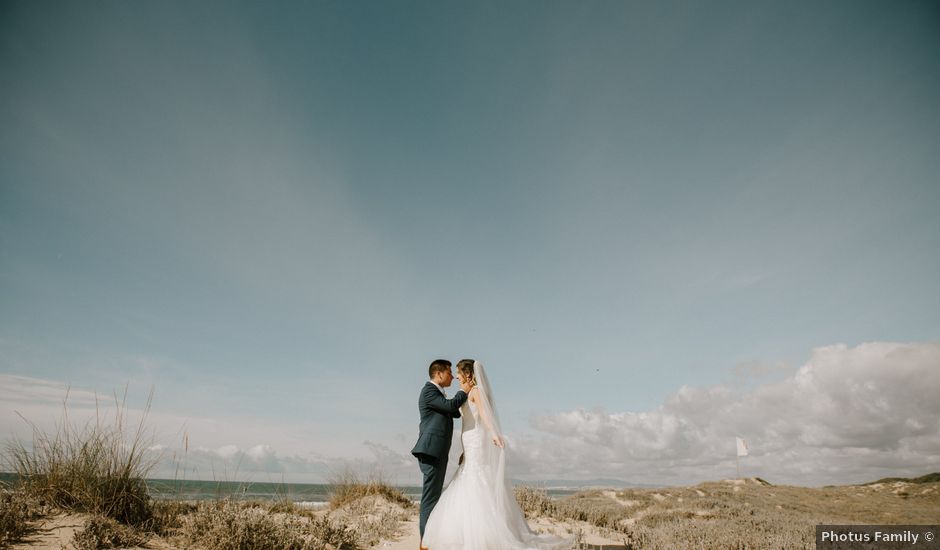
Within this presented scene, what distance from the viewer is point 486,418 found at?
6.61 metres

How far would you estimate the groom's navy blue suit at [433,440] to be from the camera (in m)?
6.43

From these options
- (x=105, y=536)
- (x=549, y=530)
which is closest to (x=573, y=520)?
(x=549, y=530)

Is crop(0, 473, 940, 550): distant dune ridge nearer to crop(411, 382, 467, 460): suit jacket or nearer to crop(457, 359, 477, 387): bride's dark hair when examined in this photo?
crop(411, 382, 467, 460): suit jacket

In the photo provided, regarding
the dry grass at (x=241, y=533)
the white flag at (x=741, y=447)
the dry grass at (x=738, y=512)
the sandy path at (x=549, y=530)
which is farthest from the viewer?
the white flag at (x=741, y=447)

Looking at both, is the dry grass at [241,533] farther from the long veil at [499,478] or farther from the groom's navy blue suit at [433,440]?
the long veil at [499,478]

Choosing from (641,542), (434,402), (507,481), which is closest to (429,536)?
(507,481)

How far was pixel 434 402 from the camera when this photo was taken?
653 centimetres

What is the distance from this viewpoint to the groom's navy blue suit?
6434 millimetres

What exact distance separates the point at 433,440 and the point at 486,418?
0.82m

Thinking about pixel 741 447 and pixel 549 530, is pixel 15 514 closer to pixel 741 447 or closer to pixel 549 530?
pixel 549 530

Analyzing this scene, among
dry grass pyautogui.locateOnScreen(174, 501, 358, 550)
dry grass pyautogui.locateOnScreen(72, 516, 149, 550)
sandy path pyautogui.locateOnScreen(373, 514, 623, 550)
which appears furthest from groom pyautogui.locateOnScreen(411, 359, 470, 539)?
dry grass pyautogui.locateOnScreen(72, 516, 149, 550)

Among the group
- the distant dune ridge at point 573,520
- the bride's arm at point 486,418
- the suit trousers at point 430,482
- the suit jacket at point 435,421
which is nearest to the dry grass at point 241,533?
the distant dune ridge at point 573,520

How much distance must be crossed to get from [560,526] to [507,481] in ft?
12.9

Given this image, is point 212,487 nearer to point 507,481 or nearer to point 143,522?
point 143,522
